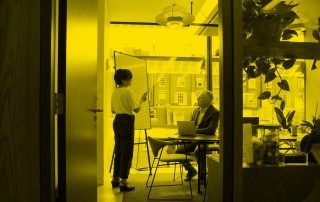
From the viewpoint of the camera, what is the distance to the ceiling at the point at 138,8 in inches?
216

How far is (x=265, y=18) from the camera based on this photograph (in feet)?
5.50

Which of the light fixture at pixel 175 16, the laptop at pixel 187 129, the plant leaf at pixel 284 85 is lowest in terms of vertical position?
the laptop at pixel 187 129

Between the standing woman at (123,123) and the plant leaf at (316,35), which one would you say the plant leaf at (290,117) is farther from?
the standing woman at (123,123)

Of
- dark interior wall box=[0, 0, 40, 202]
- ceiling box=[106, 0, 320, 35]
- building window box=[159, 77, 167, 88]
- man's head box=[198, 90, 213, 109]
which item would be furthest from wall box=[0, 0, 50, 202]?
building window box=[159, 77, 167, 88]

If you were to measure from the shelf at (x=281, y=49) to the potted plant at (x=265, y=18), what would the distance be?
2.0 inches

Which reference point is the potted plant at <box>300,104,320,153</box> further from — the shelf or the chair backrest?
the chair backrest

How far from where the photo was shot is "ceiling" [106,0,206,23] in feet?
18.0

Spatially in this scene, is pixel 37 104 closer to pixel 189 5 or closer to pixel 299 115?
pixel 299 115

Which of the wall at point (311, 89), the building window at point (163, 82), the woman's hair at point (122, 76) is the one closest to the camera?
the wall at point (311, 89)

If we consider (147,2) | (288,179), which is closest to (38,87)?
(288,179)

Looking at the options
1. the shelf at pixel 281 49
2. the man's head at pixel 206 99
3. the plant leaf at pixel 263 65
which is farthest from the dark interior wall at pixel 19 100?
the man's head at pixel 206 99

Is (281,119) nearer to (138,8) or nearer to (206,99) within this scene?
(206,99)

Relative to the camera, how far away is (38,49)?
1.47 meters

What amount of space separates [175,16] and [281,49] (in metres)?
3.01
